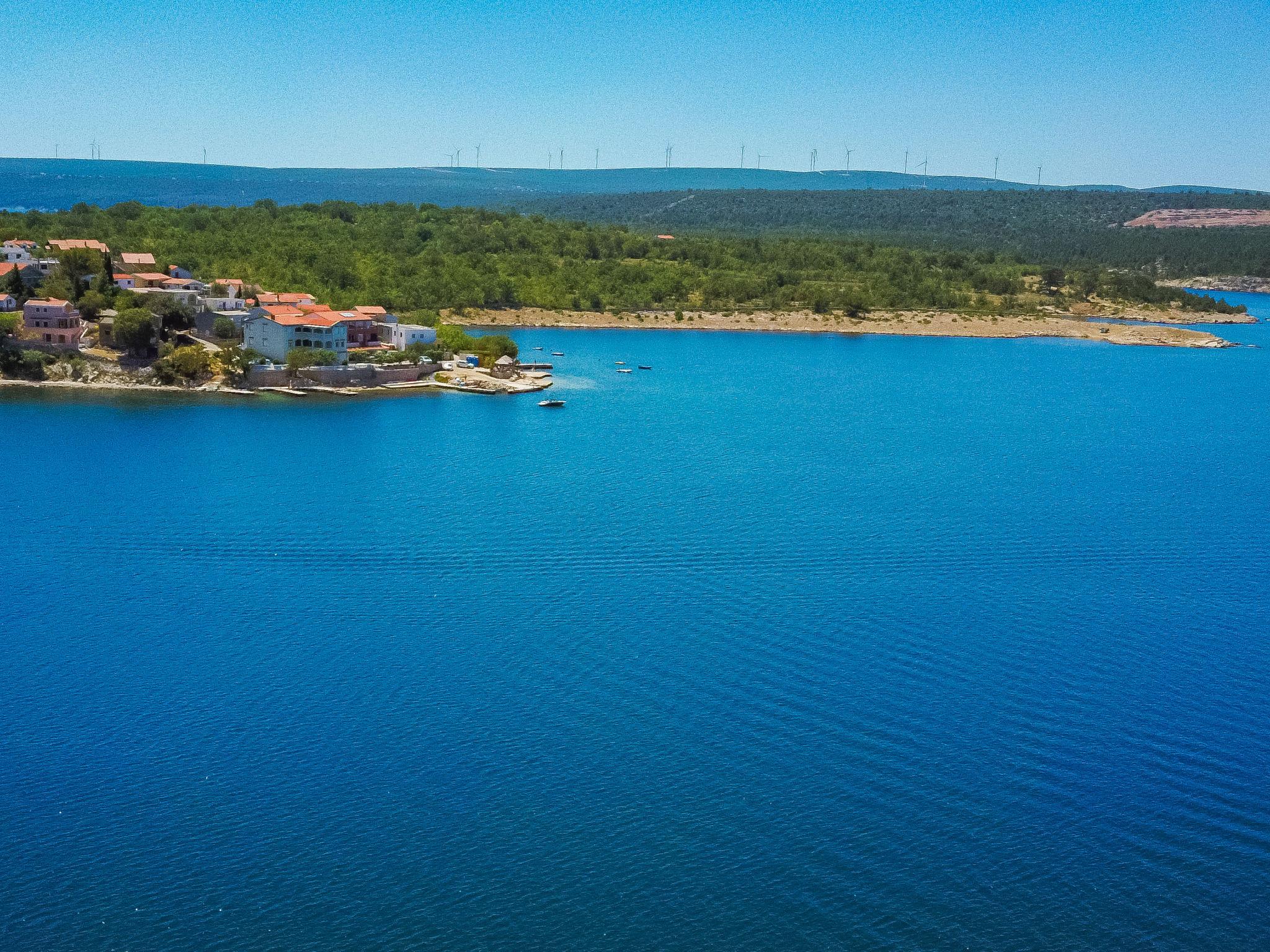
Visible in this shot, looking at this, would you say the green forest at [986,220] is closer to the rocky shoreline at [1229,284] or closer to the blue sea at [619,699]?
the rocky shoreline at [1229,284]

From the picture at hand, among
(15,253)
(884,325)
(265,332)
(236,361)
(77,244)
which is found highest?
(77,244)

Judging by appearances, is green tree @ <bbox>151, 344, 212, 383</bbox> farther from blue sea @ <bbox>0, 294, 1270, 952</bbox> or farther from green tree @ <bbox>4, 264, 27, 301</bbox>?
green tree @ <bbox>4, 264, 27, 301</bbox>

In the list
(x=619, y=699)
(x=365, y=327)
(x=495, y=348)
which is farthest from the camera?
(x=495, y=348)

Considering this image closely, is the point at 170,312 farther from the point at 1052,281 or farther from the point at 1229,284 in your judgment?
the point at 1229,284

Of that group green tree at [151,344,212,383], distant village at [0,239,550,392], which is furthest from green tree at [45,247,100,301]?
green tree at [151,344,212,383]

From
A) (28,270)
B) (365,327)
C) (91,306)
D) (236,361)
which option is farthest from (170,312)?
(28,270)
